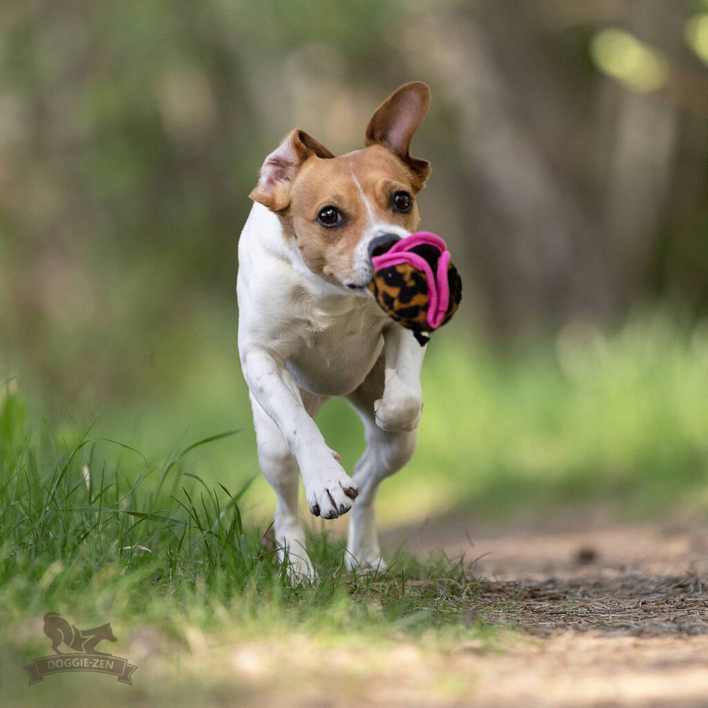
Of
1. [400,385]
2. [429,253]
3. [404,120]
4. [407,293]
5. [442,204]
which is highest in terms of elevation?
[442,204]

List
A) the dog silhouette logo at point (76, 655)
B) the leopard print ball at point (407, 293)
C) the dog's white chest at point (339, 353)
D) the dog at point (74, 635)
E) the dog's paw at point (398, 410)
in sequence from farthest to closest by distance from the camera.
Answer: the dog's white chest at point (339, 353), the dog's paw at point (398, 410), the leopard print ball at point (407, 293), the dog at point (74, 635), the dog silhouette logo at point (76, 655)

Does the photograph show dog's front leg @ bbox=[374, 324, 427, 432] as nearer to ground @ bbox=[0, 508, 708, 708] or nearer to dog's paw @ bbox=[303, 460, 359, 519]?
dog's paw @ bbox=[303, 460, 359, 519]

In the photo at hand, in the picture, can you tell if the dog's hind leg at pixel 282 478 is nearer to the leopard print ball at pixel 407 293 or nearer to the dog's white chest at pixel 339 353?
the dog's white chest at pixel 339 353

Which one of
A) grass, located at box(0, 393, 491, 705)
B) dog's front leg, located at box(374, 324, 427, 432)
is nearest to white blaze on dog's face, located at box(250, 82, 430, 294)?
dog's front leg, located at box(374, 324, 427, 432)

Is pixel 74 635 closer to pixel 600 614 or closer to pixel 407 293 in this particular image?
pixel 407 293

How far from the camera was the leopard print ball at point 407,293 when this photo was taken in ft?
11.0

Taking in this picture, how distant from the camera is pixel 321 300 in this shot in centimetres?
384

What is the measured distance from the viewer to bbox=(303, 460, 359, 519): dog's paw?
3.52 metres

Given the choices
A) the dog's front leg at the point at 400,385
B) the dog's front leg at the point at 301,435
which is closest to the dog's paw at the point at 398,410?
the dog's front leg at the point at 400,385

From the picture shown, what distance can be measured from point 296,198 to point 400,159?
47cm

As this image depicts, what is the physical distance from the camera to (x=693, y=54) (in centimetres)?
1235

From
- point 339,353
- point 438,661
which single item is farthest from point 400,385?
point 438,661

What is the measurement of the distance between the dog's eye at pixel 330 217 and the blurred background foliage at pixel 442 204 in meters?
3.66

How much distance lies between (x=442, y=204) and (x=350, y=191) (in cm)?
1127
